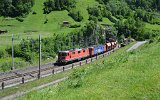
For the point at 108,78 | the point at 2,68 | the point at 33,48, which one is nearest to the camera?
the point at 108,78

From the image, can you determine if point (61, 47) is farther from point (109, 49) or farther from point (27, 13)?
point (27, 13)

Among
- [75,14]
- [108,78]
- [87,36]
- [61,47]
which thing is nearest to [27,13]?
[75,14]

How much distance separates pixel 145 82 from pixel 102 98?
3.67 m

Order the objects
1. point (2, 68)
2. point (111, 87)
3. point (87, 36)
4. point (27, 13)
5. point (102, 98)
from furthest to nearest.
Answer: point (27, 13) → point (87, 36) → point (2, 68) → point (111, 87) → point (102, 98)

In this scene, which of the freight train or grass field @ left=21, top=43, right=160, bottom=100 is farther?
the freight train

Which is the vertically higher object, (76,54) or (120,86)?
(120,86)

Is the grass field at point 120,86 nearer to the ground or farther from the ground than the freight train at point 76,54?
farther from the ground

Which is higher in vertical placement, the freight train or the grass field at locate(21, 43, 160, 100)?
the grass field at locate(21, 43, 160, 100)

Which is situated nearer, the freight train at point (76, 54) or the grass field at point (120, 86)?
the grass field at point (120, 86)

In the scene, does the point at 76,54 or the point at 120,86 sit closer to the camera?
the point at 120,86

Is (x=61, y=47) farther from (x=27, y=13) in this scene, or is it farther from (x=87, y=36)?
(x=27, y=13)

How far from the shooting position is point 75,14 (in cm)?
19825

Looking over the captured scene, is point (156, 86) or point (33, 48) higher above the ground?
point (156, 86)

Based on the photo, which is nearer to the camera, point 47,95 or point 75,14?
point 47,95
